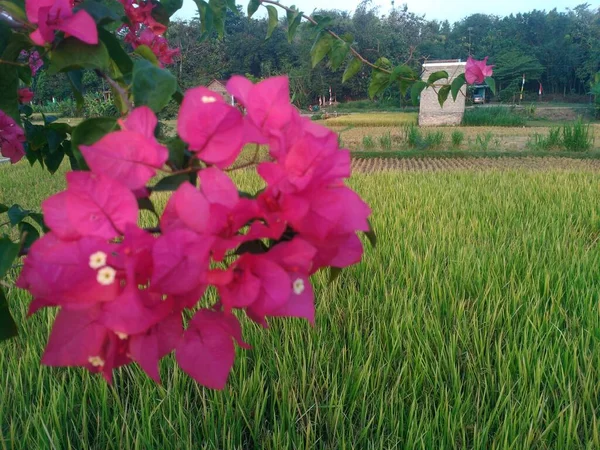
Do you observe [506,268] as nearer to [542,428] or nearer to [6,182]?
[542,428]

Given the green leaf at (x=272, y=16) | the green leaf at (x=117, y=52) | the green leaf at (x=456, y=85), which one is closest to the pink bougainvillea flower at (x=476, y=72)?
A: the green leaf at (x=456, y=85)

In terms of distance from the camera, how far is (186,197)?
25cm

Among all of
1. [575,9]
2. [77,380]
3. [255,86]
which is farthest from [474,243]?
[575,9]

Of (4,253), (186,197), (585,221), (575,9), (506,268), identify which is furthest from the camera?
(575,9)

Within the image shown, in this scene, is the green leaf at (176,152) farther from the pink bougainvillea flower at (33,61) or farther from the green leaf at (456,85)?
the green leaf at (456,85)

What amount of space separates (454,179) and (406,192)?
800 millimetres

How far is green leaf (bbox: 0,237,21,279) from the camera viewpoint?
340mm

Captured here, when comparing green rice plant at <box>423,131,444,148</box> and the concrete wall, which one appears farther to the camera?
the concrete wall

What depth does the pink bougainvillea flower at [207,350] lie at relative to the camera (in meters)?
0.29

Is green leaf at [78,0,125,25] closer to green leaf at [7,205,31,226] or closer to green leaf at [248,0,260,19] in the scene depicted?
green leaf at [7,205,31,226]

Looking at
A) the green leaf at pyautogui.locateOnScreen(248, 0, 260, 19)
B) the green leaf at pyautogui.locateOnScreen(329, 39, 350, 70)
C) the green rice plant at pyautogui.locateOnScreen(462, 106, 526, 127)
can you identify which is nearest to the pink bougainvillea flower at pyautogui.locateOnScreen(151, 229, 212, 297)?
the green leaf at pyautogui.locateOnScreen(329, 39, 350, 70)

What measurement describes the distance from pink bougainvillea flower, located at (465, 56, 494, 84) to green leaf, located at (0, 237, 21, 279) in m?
0.78

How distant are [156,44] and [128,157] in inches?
25.9

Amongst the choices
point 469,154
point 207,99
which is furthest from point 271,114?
point 469,154
